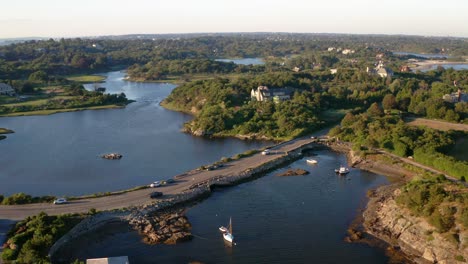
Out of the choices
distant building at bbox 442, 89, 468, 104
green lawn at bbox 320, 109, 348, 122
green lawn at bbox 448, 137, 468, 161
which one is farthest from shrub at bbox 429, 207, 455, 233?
distant building at bbox 442, 89, 468, 104

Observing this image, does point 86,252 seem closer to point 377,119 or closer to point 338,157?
point 338,157

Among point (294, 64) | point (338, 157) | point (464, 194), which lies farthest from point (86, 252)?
point (294, 64)

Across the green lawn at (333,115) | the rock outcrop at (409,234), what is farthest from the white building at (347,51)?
the rock outcrop at (409,234)

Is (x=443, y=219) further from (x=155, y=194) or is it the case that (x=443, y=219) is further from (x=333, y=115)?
(x=333, y=115)

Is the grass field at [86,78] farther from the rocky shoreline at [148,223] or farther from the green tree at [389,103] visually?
the rocky shoreline at [148,223]

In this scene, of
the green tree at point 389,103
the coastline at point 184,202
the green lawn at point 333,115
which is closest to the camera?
the coastline at point 184,202
